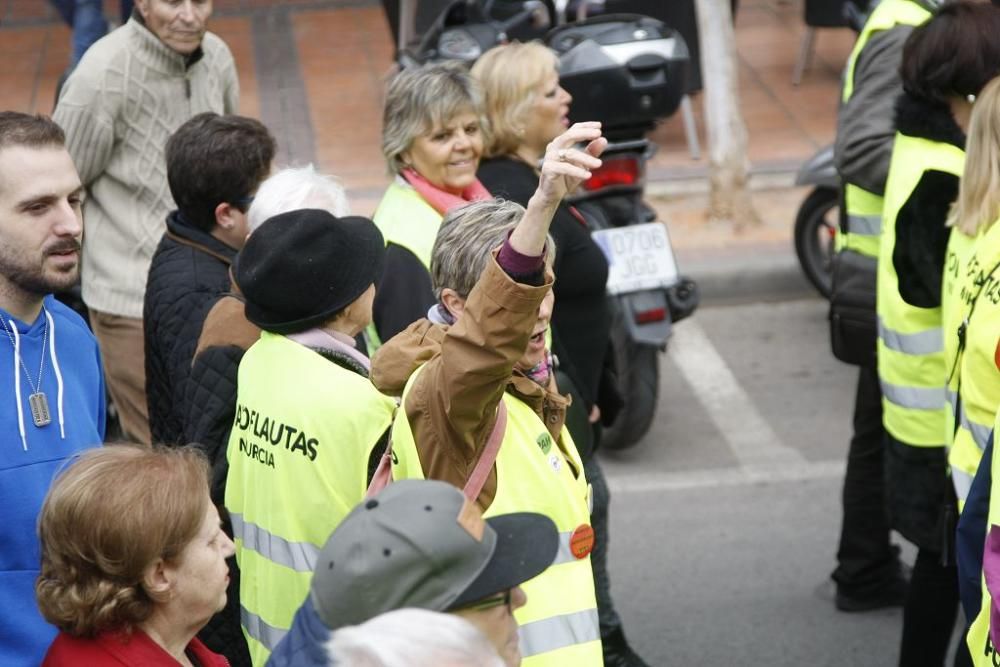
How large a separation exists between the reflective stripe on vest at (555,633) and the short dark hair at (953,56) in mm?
2079

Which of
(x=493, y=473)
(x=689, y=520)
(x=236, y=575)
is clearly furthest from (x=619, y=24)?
(x=493, y=473)

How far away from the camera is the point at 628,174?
6312 mm

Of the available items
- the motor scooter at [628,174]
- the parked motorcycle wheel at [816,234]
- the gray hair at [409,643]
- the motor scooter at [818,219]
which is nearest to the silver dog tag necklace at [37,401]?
the gray hair at [409,643]

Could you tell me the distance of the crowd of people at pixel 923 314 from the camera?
11.9ft

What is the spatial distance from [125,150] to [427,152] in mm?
1080

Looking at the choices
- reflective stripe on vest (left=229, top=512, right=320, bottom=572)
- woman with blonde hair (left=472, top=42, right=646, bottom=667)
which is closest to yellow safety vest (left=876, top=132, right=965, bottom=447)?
woman with blonde hair (left=472, top=42, right=646, bottom=667)

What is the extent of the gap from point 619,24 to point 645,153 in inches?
30.9

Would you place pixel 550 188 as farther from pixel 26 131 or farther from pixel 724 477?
pixel 724 477

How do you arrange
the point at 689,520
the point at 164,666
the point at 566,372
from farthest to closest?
1. the point at 689,520
2. the point at 566,372
3. the point at 164,666

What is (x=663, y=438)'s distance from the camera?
6801 millimetres

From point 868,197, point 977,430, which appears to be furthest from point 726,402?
point 977,430

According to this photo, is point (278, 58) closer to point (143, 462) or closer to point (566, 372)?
point (566, 372)

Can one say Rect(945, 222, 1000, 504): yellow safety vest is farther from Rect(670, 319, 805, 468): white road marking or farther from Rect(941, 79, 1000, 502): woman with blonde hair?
Rect(670, 319, 805, 468): white road marking

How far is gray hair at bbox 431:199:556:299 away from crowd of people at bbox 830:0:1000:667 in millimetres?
1072
